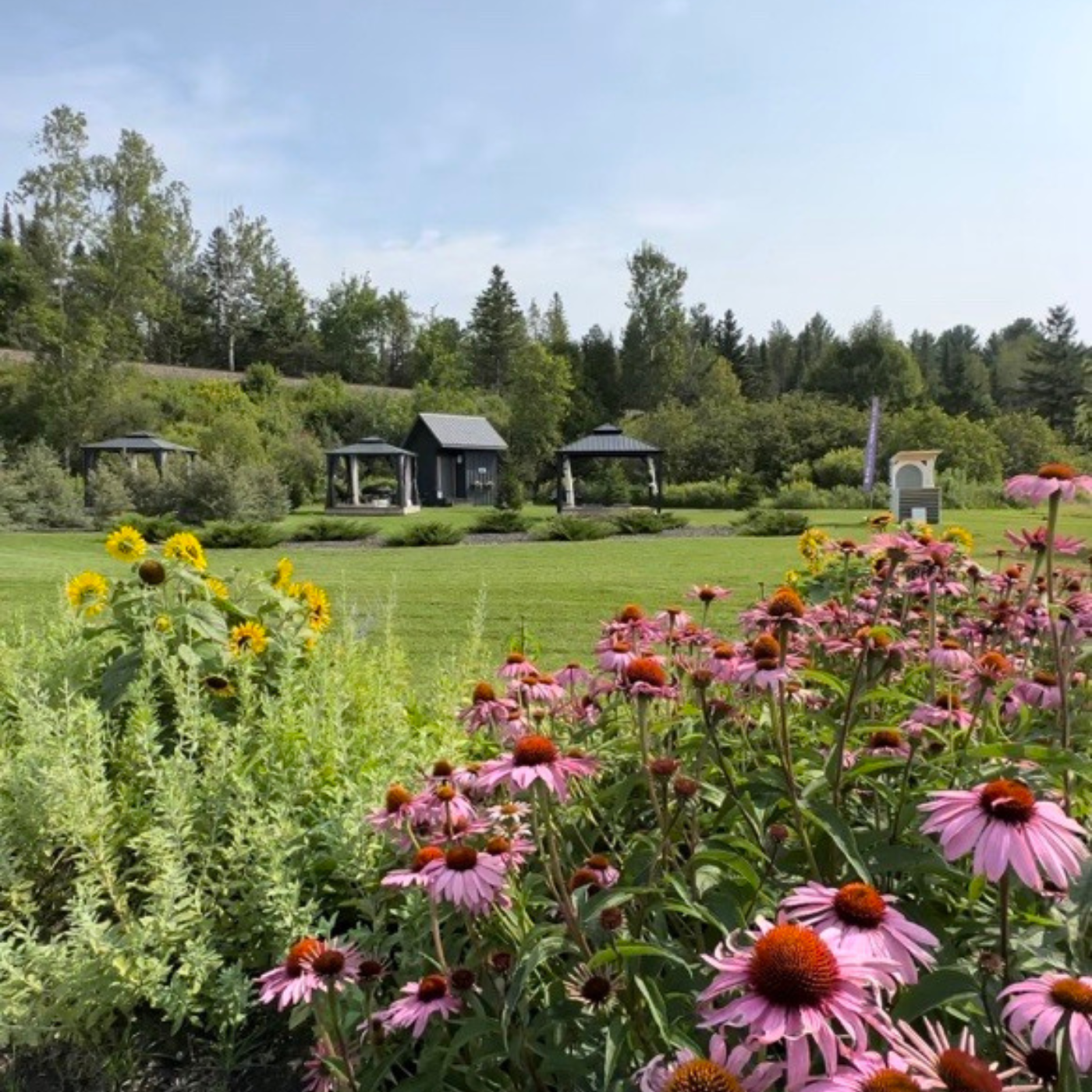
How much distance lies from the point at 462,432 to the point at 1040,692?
79.8 feet

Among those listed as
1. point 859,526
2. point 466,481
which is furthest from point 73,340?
point 859,526

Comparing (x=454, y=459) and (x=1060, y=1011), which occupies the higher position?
(x=454, y=459)

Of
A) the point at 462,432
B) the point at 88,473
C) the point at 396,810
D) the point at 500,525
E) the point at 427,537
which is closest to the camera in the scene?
the point at 396,810

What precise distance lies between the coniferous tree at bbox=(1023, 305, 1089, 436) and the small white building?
102 feet

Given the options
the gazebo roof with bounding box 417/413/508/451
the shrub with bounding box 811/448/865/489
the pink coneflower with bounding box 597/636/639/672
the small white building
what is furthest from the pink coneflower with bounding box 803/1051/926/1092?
the shrub with bounding box 811/448/865/489

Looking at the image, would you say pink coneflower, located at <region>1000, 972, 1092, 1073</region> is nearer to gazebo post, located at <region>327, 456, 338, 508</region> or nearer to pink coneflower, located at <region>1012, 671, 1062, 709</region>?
pink coneflower, located at <region>1012, 671, 1062, 709</region>

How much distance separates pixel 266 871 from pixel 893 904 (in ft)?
3.32

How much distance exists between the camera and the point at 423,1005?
111 centimetres

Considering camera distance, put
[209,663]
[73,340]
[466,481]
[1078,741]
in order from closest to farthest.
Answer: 1. [1078,741]
2. [209,663]
3. [73,340]
4. [466,481]

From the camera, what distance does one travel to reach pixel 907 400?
4034cm

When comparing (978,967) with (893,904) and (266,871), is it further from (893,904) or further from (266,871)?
(266,871)

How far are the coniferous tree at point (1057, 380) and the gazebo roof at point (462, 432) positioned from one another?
2853cm

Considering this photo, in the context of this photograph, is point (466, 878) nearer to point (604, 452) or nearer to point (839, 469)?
point (604, 452)

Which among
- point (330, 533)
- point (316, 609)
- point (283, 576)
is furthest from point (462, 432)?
point (316, 609)
